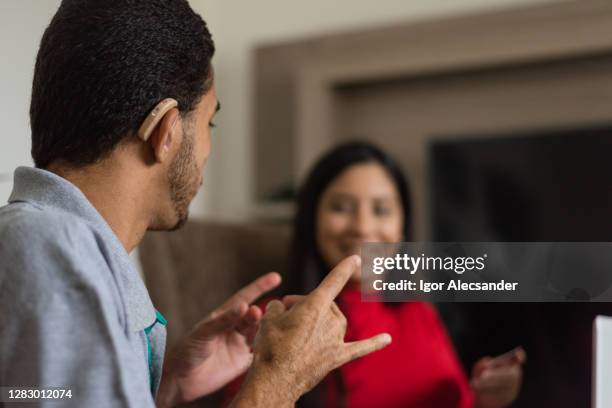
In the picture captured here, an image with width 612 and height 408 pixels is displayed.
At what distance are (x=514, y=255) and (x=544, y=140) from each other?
4.12 ft

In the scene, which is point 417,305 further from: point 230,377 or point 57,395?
point 57,395

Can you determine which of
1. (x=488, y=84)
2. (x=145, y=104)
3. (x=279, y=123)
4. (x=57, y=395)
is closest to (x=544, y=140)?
(x=488, y=84)

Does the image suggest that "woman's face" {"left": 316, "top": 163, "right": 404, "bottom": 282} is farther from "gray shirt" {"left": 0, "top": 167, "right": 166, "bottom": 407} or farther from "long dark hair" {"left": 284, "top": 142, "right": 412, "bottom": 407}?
"gray shirt" {"left": 0, "top": 167, "right": 166, "bottom": 407}

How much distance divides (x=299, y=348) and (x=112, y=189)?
7.8 inches

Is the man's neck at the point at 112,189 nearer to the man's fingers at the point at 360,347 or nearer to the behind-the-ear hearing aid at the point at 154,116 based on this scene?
the behind-the-ear hearing aid at the point at 154,116

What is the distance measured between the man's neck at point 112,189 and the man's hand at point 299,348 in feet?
0.47

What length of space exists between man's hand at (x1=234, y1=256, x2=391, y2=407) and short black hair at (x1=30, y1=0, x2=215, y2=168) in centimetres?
20

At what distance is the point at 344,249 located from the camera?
98 cm

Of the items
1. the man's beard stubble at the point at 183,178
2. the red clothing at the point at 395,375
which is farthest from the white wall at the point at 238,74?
the man's beard stubble at the point at 183,178

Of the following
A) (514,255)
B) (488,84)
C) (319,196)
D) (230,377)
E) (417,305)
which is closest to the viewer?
(514,255)

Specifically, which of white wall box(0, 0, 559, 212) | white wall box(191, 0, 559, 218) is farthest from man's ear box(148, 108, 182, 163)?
white wall box(191, 0, 559, 218)

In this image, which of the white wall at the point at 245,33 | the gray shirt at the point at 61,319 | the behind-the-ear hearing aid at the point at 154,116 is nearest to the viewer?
the gray shirt at the point at 61,319

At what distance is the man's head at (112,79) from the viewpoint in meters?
0.51

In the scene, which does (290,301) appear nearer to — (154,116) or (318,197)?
(154,116)
